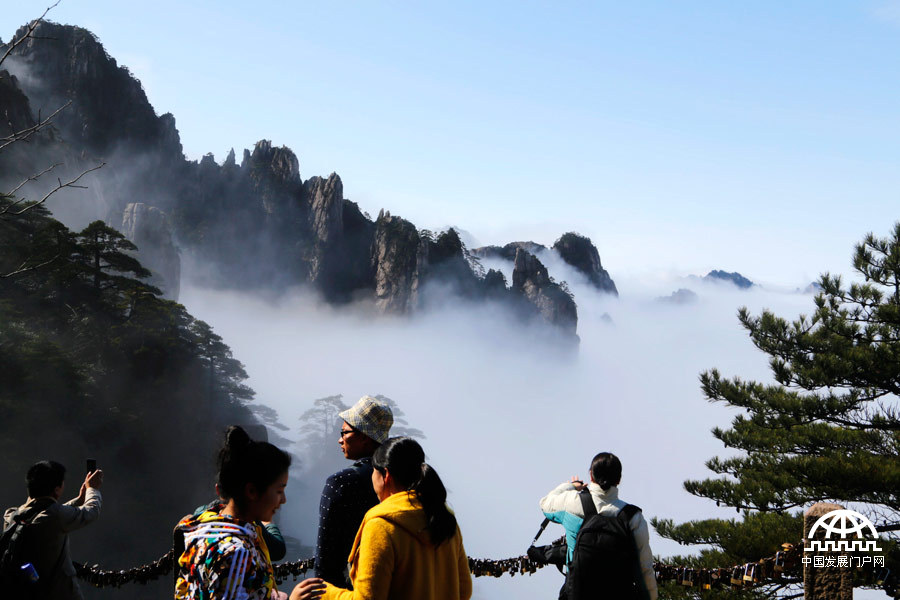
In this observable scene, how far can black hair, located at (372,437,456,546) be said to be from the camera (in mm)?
1974

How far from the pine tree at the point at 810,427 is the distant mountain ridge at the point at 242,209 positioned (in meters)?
45.5

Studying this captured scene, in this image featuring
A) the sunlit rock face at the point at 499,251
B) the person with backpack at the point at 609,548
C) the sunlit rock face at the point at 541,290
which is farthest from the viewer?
the sunlit rock face at the point at 499,251

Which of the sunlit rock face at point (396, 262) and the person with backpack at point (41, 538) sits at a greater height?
the sunlit rock face at point (396, 262)

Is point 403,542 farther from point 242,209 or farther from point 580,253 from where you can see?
point 580,253

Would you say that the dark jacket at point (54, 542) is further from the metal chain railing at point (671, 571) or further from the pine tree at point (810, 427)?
the pine tree at point (810, 427)

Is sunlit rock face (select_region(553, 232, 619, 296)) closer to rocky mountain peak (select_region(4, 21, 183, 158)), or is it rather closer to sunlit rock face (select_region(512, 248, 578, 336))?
sunlit rock face (select_region(512, 248, 578, 336))

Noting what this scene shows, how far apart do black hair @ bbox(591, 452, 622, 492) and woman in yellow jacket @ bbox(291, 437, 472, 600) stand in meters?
1.24

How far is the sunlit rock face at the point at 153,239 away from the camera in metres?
46.7

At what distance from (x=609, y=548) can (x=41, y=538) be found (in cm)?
280

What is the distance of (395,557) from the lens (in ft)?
6.32

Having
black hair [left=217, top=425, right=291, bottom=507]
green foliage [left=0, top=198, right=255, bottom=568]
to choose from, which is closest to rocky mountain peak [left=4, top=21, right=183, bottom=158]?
green foliage [left=0, top=198, right=255, bottom=568]

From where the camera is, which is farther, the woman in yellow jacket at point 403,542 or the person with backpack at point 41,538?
the person with backpack at point 41,538

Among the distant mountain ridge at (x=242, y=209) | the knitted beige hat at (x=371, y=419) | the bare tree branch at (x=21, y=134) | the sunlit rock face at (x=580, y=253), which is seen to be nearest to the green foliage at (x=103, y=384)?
the bare tree branch at (x=21, y=134)

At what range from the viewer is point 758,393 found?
36.9 ft
